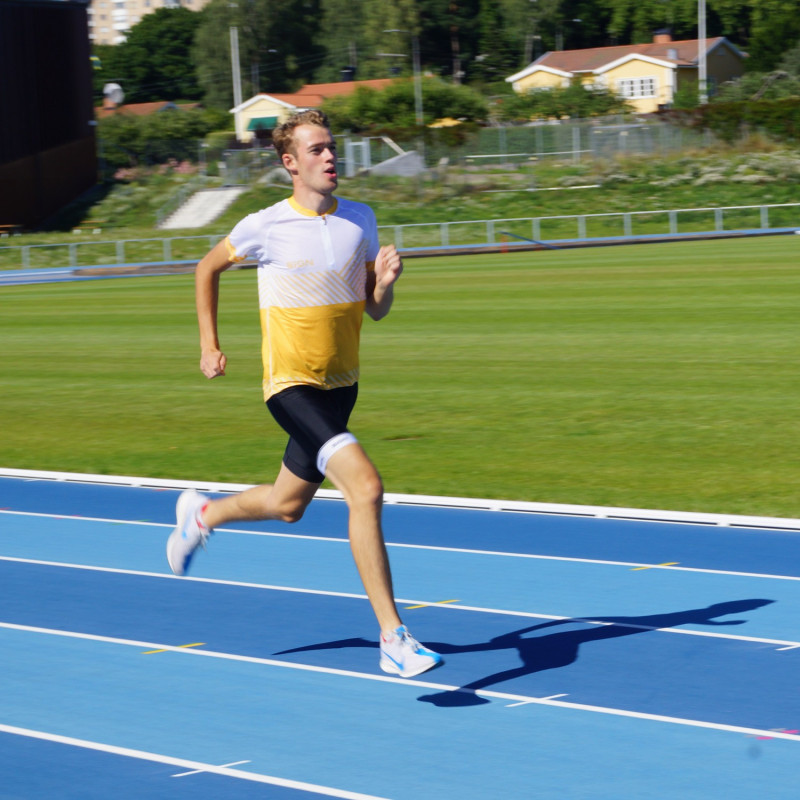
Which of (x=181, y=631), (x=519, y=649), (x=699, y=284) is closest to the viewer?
(x=519, y=649)

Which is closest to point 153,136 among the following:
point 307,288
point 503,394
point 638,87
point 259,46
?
point 638,87

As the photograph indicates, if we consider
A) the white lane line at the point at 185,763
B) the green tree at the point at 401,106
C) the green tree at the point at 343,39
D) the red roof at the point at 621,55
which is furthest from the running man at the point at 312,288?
the green tree at the point at 343,39

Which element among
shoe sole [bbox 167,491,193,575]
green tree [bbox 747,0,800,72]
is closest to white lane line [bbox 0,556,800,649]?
shoe sole [bbox 167,491,193,575]

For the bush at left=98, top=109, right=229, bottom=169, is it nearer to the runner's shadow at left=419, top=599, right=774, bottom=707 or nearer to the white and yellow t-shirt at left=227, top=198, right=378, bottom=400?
the runner's shadow at left=419, top=599, right=774, bottom=707

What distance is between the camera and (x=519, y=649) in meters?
6.29

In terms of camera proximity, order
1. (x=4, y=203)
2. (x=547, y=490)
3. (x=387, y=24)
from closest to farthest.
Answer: (x=547, y=490)
(x=4, y=203)
(x=387, y=24)

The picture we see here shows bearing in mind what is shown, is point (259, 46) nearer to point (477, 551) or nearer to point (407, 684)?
point (477, 551)

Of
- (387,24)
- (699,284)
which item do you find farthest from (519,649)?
(387,24)

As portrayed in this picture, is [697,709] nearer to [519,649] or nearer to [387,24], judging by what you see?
[519,649]

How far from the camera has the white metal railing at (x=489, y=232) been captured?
4694 cm

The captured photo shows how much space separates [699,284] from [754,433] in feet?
51.9

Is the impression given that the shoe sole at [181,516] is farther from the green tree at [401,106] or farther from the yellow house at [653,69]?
the yellow house at [653,69]

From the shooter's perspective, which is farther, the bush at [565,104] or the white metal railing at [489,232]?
the bush at [565,104]

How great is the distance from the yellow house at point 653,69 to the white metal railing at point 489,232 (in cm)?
6324
